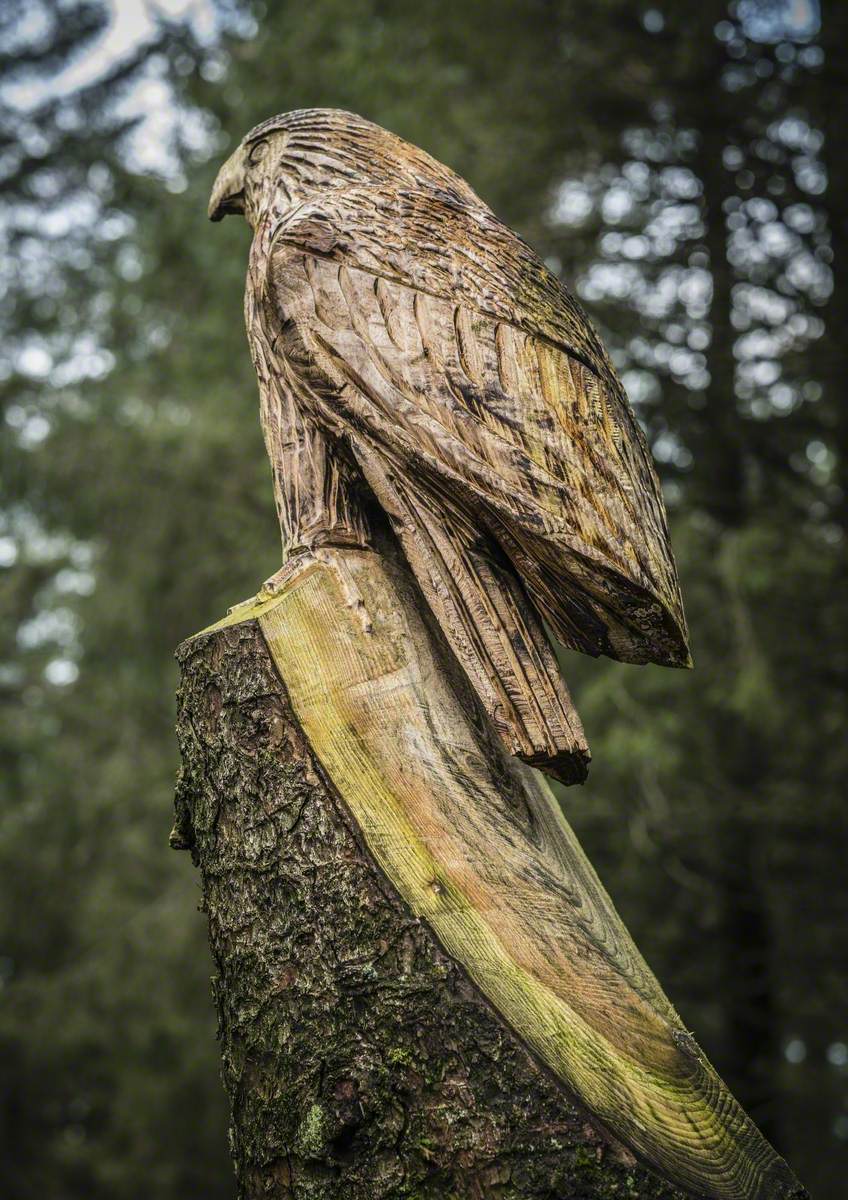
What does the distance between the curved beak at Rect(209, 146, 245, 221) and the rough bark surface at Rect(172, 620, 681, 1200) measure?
1154 mm

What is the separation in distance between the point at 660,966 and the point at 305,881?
4.98 m

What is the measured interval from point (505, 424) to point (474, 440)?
0.06 meters

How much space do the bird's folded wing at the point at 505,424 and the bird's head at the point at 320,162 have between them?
0.24 meters

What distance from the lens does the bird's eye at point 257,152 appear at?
2658 millimetres

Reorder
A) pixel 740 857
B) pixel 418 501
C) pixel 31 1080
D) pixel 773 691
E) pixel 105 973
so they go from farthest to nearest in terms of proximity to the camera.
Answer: pixel 31 1080 → pixel 105 973 → pixel 740 857 → pixel 773 691 → pixel 418 501

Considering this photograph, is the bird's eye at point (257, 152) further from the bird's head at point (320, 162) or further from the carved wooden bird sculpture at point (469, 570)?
the carved wooden bird sculpture at point (469, 570)

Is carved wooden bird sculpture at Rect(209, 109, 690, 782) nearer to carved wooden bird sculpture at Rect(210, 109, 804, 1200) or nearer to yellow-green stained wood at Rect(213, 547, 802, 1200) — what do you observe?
carved wooden bird sculpture at Rect(210, 109, 804, 1200)

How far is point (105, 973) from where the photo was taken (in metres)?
7.59

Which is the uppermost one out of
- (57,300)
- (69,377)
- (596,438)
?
(57,300)

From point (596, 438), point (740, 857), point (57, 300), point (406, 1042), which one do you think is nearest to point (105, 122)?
Result: point (57, 300)

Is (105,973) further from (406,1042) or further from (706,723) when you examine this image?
(406,1042)

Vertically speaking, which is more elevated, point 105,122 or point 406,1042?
point 105,122

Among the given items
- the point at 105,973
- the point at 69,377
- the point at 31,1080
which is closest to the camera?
the point at 105,973

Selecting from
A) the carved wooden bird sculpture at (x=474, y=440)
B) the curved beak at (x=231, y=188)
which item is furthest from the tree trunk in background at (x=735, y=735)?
the carved wooden bird sculpture at (x=474, y=440)
